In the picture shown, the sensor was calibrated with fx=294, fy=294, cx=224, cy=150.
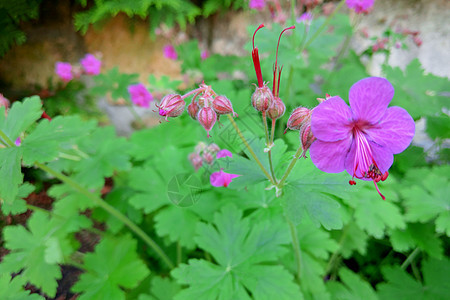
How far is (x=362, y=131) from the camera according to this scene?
2.66 feet

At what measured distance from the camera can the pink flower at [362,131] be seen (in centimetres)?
73

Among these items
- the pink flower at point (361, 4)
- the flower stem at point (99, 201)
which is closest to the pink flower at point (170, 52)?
the pink flower at point (361, 4)

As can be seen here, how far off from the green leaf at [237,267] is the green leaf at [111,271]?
0.34 m

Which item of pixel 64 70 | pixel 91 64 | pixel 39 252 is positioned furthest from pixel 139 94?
pixel 39 252

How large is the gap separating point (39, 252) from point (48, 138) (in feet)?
2.02

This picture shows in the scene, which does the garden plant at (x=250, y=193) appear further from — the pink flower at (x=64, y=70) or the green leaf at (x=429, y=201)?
the pink flower at (x=64, y=70)

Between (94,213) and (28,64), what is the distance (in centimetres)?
198

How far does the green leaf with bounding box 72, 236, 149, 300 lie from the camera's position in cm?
140

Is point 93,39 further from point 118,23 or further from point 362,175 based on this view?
point 362,175

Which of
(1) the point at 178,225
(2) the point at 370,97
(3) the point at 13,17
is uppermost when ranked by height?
(2) the point at 370,97

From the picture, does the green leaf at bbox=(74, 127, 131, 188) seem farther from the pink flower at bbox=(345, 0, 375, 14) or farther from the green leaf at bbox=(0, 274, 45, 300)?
the pink flower at bbox=(345, 0, 375, 14)

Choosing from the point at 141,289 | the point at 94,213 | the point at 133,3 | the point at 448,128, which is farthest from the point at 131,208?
the point at 448,128

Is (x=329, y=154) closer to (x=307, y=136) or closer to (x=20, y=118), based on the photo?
(x=307, y=136)

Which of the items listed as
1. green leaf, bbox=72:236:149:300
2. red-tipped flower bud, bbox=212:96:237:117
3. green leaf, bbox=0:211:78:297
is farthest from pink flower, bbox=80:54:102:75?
red-tipped flower bud, bbox=212:96:237:117
